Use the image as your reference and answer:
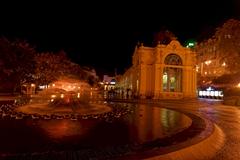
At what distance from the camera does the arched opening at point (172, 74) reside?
52.9m

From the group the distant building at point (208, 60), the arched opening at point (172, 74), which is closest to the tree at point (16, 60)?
the arched opening at point (172, 74)

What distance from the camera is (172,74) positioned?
5822cm

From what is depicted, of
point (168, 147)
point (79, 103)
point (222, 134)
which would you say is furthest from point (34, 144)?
point (79, 103)

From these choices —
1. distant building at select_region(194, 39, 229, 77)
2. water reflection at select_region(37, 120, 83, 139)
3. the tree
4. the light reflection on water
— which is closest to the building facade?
the tree

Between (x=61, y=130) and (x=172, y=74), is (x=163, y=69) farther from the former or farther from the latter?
(x=61, y=130)

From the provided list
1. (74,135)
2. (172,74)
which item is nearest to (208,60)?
(172,74)

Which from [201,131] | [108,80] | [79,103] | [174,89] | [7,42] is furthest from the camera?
[108,80]

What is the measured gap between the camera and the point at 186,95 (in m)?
53.4

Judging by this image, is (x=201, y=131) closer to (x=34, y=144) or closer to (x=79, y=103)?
(x=34, y=144)

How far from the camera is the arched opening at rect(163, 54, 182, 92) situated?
174 ft

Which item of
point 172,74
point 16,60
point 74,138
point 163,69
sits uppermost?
point 16,60

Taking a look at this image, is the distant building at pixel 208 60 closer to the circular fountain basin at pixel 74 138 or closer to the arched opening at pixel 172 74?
the arched opening at pixel 172 74

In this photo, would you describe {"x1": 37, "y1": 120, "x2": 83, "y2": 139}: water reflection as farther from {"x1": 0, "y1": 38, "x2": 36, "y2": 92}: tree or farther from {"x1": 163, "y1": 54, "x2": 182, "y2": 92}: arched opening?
{"x1": 163, "y1": 54, "x2": 182, "y2": 92}: arched opening

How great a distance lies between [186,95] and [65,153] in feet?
156
